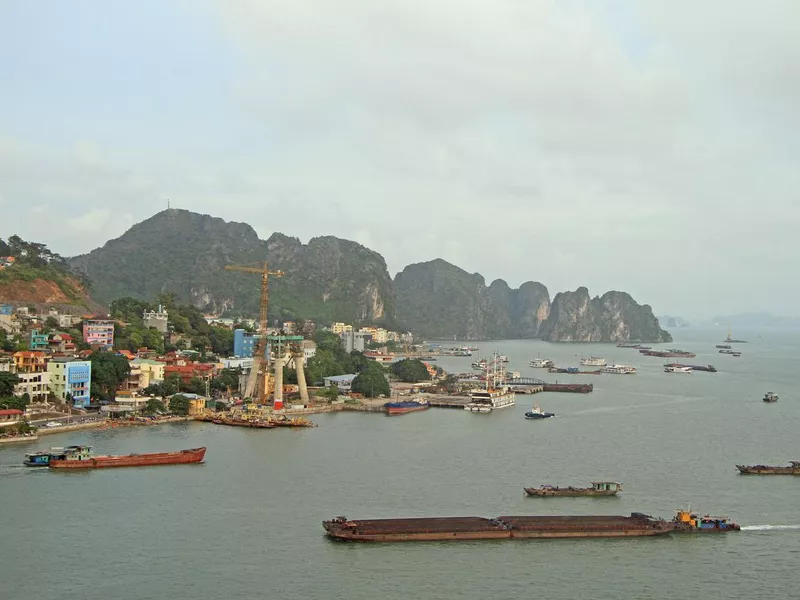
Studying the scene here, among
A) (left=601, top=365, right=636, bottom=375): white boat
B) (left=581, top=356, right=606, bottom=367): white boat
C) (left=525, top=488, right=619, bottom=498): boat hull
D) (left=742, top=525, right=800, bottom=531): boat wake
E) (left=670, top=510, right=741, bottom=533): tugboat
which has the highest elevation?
(left=581, top=356, right=606, bottom=367): white boat

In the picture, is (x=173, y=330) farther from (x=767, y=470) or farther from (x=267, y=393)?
(x=767, y=470)

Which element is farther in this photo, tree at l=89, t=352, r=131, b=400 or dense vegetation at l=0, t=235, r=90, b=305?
dense vegetation at l=0, t=235, r=90, b=305

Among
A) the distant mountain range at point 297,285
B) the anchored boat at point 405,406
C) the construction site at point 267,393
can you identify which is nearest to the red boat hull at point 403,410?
the anchored boat at point 405,406

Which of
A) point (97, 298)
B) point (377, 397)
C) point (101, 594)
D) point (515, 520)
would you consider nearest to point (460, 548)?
point (515, 520)

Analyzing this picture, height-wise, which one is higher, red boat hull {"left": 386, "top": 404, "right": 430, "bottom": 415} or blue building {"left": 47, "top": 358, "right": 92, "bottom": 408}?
blue building {"left": 47, "top": 358, "right": 92, "bottom": 408}

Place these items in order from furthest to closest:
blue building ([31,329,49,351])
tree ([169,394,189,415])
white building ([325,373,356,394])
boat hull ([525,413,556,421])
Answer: white building ([325,373,356,394]) < boat hull ([525,413,556,421]) < blue building ([31,329,49,351]) < tree ([169,394,189,415])

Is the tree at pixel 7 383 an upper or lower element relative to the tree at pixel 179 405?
upper

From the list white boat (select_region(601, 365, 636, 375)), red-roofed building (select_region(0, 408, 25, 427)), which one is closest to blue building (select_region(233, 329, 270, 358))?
red-roofed building (select_region(0, 408, 25, 427))

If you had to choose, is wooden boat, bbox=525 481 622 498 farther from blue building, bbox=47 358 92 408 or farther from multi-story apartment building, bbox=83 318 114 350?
multi-story apartment building, bbox=83 318 114 350

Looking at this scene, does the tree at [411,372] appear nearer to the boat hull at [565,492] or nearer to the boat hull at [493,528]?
the boat hull at [565,492]
